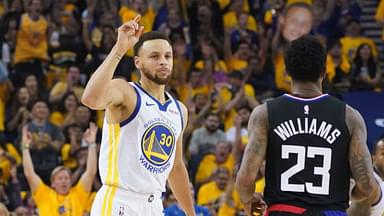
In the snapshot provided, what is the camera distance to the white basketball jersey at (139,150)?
25.0 ft

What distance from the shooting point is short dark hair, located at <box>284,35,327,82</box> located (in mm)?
6121

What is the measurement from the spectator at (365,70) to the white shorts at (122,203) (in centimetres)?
929

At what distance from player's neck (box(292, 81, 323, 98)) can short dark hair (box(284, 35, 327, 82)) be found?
43 millimetres

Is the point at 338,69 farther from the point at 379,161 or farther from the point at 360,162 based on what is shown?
the point at 360,162

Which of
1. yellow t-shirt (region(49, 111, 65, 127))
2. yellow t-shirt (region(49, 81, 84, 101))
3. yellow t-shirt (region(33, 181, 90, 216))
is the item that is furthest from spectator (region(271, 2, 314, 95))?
yellow t-shirt (region(33, 181, 90, 216))

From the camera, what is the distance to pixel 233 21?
18094 millimetres

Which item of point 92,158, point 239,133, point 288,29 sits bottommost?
point 239,133

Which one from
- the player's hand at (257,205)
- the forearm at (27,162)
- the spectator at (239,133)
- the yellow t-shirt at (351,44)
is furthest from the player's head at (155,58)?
the yellow t-shirt at (351,44)

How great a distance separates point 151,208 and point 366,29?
473 inches

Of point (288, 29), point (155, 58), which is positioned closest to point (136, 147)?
point (155, 58)

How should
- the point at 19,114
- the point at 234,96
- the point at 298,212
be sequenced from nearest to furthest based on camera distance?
the point at 298,212
the point at 19,114
the point at 234,96

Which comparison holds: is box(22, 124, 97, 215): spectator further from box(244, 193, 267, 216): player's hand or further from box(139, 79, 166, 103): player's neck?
box(244, 193, 267, 216): player's hand

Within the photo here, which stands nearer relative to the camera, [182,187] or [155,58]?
[155,58]

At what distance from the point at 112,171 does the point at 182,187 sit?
77 cm
